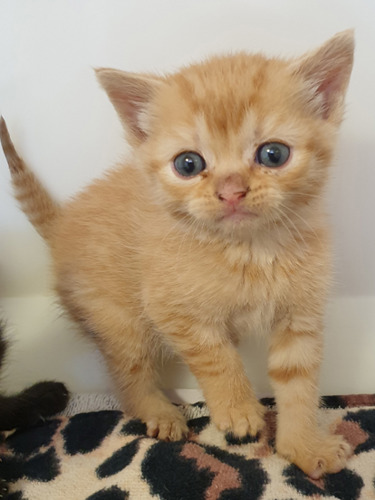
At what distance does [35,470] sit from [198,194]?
2.31ft

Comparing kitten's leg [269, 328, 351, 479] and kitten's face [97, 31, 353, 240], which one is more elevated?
kitten's face [97, 31, 353, 240]

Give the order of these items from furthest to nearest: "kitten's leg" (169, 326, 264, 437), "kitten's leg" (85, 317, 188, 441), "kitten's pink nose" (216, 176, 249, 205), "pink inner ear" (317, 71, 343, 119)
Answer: "kitten's leg" (85, 317, 188, 441) → "kitten's leg" (169, 326, 264, 437) → "pink inner ear" (317, 71, 343, 119) → "kitten's pink nose" (216, 176, 249, 205)

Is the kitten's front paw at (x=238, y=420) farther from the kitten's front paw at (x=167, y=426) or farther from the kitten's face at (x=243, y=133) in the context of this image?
the kitten's face at (x=243, y=133)

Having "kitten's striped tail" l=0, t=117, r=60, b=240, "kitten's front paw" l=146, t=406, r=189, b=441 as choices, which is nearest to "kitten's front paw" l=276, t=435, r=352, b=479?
"kitten's front paw" l=146, t=406, r=189, b=441

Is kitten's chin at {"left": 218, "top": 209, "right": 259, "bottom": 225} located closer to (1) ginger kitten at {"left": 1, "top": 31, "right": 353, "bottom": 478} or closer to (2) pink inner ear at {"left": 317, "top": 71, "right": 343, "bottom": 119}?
(1) ginger kitten at {"left": 1, "top": 31, "right": 353, "bottom": 478}

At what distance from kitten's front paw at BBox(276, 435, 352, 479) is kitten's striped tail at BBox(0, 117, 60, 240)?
0.89 meters

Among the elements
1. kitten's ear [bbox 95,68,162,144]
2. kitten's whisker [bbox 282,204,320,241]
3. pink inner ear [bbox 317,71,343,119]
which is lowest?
kitten's whisker [bbox 282,204,320,241]

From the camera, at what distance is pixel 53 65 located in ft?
4.86

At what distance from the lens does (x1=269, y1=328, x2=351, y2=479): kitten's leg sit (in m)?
1.04

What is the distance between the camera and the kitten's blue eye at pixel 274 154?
934mm

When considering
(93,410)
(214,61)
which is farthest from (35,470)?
(214,61)

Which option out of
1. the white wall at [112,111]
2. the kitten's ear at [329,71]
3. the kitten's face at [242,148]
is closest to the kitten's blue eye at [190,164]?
the kitten's face at [242,148]

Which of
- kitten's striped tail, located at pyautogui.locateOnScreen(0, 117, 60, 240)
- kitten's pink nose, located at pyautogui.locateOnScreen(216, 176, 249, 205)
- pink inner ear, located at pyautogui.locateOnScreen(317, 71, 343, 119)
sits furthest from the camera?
kitten's striped tail, located at pyautogui.locateOnScreen(0, 117, 60, 240)

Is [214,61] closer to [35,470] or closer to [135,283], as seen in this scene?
[135,283]
